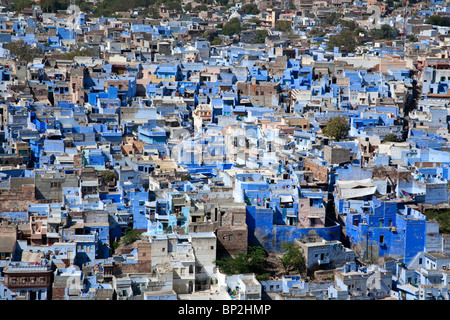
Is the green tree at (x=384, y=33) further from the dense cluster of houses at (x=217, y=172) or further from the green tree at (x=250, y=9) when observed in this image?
the green tree at (x=250, y=9)

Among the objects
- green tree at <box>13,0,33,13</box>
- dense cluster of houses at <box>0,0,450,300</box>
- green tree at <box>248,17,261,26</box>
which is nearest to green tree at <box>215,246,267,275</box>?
dense cluster of houses at <box>0,0,450,300</box>

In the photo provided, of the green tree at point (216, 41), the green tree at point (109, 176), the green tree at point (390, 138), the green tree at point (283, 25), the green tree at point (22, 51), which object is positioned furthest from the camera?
the green tree at point (283, 25)

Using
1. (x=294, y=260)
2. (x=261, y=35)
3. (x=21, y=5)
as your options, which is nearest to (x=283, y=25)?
(x=261, y=35)

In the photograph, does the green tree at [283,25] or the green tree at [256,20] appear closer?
the green tree at [283,25]

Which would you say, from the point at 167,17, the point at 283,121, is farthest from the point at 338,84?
the point at 167,17

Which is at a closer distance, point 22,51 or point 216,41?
point 22,51

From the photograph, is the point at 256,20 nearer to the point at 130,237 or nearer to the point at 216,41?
the point at 216,41

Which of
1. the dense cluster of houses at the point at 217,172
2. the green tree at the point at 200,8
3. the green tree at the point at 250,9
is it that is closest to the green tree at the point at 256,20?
the green tree at the point at 250,9
